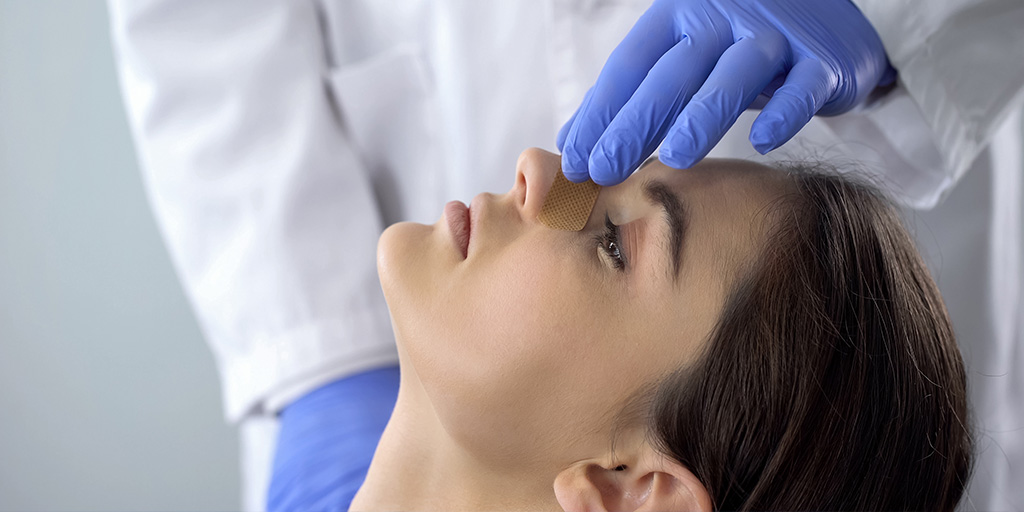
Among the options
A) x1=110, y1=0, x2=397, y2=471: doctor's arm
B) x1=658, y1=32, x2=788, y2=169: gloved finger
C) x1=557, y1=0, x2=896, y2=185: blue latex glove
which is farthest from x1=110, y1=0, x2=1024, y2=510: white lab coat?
x1=658, y1=32, x2=788, y2=169: gloved finger

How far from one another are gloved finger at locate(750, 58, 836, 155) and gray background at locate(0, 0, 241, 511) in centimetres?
142

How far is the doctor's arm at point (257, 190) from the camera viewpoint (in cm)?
122

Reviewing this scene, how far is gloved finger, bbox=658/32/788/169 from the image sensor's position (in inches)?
31.0

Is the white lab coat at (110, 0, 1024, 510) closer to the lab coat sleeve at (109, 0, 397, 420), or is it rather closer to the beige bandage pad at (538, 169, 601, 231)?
the lab coat sleeve at (109, 0, 397, 420)

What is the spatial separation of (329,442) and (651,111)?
0.70m

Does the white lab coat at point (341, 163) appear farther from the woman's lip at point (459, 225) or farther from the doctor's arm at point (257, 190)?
the woman's lip at point (459, 225)

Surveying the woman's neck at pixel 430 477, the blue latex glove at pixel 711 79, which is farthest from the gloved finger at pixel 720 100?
the woman's neck at pixel 430 477

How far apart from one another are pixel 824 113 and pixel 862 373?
0.43 metres

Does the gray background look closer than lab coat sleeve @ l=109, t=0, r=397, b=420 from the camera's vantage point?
No

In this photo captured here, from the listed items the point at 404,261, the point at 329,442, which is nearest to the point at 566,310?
the point at 404,261

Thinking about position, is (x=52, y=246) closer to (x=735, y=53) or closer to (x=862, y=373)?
(x=735, y=53)

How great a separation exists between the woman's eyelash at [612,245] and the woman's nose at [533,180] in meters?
0.08

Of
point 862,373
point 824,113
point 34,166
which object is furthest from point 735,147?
point 34,166

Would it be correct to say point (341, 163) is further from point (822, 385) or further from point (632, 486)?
point (822, 385)
